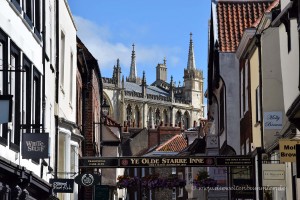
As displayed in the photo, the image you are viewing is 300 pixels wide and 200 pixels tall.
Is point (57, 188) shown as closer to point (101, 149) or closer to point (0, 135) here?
point (0, 135)

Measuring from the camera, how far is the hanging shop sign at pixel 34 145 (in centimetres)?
1933

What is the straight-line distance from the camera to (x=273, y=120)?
23547 mm

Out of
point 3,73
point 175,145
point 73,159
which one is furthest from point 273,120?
point 175,145

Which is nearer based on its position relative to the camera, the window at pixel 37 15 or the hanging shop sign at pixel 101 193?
the window at pixel 37 15

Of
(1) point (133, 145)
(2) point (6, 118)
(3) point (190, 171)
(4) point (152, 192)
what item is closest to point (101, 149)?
(3) point (190, 171)

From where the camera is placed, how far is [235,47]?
32.7 meters

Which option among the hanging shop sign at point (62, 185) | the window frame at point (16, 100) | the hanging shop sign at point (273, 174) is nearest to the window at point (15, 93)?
the window frame at point (16, 100)

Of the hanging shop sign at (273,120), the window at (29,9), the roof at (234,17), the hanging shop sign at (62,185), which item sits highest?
the roof at (234,17)

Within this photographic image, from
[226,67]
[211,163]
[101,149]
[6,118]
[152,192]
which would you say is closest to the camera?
[6,118]

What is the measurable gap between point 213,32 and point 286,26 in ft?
50.2

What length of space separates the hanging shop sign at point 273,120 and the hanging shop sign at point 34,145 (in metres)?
6.79

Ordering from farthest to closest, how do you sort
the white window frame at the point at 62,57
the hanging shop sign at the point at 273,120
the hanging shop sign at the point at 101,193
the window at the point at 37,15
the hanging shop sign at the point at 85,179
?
1. the hanging shop sign at the point at 101,193
2. the white window frame at the point at 62,57
3. the hanging shop sign at the point at 85,179
4. the hanging shop sign at the point at 273,120
5. the window at the point at 37,15

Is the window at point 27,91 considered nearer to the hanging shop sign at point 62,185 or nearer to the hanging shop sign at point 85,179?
the hanging shop sign at point 62,185

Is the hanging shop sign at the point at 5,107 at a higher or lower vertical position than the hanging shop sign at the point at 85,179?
higher
